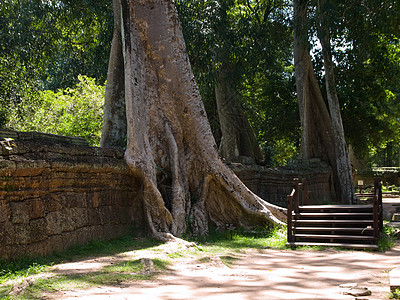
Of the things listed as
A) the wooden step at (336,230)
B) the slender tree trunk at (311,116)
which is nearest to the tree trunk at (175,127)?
the wooden step at (336,230)

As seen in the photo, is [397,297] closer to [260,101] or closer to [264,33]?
[264,33]

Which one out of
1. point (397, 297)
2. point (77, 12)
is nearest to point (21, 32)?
point (77, 12)

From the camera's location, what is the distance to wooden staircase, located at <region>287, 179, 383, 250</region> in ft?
24.9

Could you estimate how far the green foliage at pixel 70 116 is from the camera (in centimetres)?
1714

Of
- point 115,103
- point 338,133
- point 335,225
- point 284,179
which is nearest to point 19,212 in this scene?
point 115,103

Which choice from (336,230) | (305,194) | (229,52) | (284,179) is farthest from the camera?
(229,52)

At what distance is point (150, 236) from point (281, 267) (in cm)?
217

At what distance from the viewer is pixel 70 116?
17156mm

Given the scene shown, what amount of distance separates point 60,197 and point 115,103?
3181 mm

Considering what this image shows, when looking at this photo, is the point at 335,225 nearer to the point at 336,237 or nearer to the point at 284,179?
the point at 336,237

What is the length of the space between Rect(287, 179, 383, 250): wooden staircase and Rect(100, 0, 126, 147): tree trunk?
129 inches

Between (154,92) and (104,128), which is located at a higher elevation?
(154,92)

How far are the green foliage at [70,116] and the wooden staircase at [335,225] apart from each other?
10597mm

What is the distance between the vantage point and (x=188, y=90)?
28.4 ft
